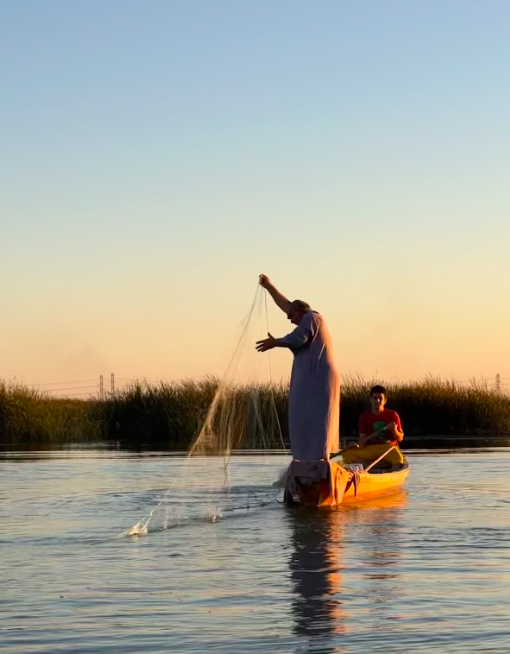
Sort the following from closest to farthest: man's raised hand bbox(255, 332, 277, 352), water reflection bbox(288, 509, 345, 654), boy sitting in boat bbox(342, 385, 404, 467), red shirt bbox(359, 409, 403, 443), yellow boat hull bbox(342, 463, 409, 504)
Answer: water reflection bbox(288, 509, 345, 654) < man's raised hand bbox(255, 332, 277, 352) < yellow boat hull bbox(342, 463, 409, 504) < boy sitting in boat bbox(342, 385, 404, 467) < red shirt bbox(359, 409, 403, 443)

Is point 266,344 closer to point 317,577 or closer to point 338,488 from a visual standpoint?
point 338,488

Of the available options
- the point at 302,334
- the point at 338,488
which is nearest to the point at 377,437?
the point at 338,488

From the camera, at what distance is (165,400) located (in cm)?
4034

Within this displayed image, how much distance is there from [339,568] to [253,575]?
2.66 ft

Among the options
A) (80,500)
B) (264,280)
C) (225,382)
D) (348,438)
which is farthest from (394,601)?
(348,438)

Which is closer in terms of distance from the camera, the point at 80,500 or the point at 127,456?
the point at 80,500

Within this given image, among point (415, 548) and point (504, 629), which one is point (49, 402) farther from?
point (504, 629)

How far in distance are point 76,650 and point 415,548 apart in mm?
5071

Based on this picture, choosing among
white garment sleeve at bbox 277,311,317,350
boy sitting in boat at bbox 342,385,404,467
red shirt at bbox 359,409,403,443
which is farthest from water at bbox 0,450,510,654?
white garment sleeve at bbox 277,311,317,350

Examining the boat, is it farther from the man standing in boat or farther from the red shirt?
the red shirt

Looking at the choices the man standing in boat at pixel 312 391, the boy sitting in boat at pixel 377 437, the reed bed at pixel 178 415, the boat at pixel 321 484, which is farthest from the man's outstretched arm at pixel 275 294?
the reed bed at pixel 178 415

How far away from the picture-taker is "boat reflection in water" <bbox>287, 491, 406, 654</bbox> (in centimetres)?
809

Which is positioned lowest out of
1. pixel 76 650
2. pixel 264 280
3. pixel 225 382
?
pixel 76 650

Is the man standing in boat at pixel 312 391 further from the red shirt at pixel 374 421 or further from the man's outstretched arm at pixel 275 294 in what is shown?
the red shirt at pixel 374 421
